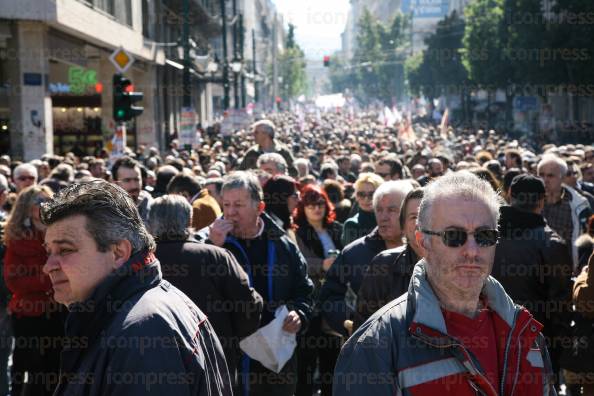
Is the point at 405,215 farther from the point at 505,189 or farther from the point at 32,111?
the point at 32,111

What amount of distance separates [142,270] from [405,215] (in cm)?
233

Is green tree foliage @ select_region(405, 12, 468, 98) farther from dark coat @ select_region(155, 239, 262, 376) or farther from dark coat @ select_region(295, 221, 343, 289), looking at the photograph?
dark coat @ select_region(155, 239, 262, 376)

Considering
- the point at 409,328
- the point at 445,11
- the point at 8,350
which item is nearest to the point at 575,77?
the point at 8,350

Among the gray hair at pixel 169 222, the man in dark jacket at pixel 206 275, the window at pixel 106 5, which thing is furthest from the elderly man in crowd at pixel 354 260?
the window at pixel 106 5

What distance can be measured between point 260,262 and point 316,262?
191cm

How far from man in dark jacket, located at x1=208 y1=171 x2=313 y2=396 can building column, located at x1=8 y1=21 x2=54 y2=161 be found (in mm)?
17079

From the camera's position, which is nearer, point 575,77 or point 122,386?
point 122,386

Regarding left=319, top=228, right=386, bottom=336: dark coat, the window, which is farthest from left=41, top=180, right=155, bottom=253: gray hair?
the window

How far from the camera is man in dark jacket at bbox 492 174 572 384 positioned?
580 cm

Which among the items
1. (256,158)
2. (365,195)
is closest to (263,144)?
(256,158)

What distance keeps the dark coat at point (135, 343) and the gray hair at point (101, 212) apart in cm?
9

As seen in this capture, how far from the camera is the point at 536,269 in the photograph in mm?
5824

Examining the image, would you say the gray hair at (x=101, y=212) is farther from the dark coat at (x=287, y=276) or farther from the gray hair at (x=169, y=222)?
the dark coat at (x=287, y=276)

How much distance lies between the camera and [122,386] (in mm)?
2873
